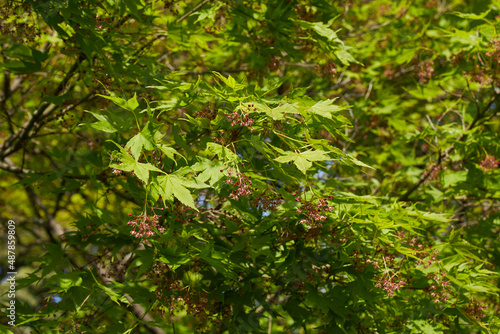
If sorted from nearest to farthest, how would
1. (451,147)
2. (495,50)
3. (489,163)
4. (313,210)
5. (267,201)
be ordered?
(313,210), (267,201), (495,50), (489,163), (451,147)

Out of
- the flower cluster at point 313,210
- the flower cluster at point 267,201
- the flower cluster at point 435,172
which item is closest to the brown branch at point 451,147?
the flower cluster at point 435,172

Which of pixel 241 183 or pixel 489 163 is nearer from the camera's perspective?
pixel 241 183

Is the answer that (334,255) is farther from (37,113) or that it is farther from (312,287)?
(37,113)

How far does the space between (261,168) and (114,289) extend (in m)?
1.21

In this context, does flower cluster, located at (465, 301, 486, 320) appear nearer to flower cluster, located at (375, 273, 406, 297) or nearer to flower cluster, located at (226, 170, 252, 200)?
flower cluster, located at (375, 273, 406, 297)

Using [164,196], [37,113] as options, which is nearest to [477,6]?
[164,196]

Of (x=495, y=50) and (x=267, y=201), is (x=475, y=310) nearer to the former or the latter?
(x=267, y=201)

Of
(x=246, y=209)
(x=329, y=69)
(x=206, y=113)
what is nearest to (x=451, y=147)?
(x=329, y=69)

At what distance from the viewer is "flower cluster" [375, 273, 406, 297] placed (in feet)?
7.80

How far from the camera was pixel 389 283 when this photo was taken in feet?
7.82

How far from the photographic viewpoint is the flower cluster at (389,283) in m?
2.38

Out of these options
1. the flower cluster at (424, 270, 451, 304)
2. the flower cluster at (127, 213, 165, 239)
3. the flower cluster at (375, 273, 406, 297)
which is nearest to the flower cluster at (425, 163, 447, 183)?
the flower cluster at (424, 270, 451, 304)

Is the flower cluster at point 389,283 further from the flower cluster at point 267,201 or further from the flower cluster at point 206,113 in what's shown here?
the flower cluster at point 206,113

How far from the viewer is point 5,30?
296 cm
